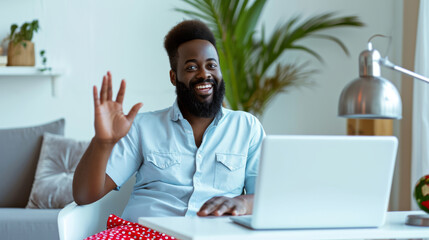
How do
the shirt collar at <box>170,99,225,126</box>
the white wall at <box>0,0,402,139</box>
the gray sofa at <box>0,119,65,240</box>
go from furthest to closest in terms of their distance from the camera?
A: the white wall at <box>0,0,402,139</box>
the gray sofa at <box>0,119,65,240</box>
the shirt collar at <box>170,99,225,126</box>

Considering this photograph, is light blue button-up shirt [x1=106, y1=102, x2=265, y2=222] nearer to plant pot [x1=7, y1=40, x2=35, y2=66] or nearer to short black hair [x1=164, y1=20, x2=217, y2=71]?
short black hair [x1=164, y1=20, x2=217, y2=71]

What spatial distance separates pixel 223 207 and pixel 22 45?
8.82ft

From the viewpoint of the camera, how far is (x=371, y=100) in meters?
1.28

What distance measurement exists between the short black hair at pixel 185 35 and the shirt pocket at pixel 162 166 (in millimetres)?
351

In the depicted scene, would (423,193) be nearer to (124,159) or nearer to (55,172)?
(124,159)

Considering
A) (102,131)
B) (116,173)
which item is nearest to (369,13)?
(116,173)

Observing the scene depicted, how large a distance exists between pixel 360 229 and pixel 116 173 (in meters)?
0.93

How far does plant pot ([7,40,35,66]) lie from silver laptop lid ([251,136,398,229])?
2940 mm

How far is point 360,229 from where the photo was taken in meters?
1.30

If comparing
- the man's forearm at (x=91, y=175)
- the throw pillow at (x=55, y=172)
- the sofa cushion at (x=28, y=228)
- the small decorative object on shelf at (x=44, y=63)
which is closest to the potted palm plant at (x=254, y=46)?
the small decorative object on shelf at (x=44, y=63)

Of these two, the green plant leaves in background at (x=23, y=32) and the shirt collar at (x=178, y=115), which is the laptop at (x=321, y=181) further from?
the green plant leaves in background at (x=23, y=32)

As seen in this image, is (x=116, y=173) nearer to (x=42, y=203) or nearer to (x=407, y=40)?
(x=42, y=203)

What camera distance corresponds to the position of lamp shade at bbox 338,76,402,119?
1279mm

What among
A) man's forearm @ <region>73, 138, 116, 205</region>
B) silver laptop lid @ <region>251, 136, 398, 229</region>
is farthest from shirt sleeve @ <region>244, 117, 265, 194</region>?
silver laptop lid @ <region>251, 136, 398, 229</region>
